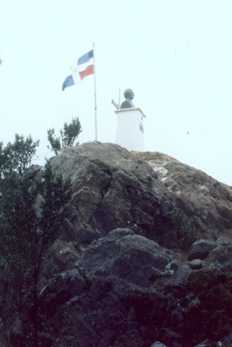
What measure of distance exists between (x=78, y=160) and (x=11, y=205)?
38.7 ft

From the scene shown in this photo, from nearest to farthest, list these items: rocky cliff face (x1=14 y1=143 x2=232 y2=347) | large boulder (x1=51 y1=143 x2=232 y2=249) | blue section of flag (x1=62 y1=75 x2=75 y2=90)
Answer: rocky cliff face (x1=14 y1=143 x2=232 y2=347) → large boulder (x1=51 y1=143 x2=232 y2=249) → blue section of flag (x1=62 y1=75 x2=75 y2=90)

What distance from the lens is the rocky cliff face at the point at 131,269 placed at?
20953 mm

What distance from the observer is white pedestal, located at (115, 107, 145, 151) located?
45125mm

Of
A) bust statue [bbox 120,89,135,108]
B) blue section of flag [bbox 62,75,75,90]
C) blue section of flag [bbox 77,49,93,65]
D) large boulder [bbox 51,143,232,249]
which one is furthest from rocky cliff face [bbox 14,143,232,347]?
bust statue [bbox 120,89,135,108]

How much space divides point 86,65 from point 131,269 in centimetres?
1992

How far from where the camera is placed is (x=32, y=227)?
22531 mm

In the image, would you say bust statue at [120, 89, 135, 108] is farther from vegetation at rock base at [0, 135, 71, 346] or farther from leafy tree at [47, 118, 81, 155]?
vegetation at rock base at [0, 135, 71, 346]

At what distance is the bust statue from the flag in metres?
7.71

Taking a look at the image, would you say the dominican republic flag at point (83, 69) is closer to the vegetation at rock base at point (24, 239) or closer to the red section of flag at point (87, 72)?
the red section of flag at point (87, 72)

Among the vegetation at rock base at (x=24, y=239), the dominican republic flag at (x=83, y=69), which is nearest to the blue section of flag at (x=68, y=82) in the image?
the dominican republic flag at (x=83, y=69)

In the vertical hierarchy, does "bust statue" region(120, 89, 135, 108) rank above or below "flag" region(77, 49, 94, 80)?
below

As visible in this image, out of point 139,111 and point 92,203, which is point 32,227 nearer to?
point 92,203

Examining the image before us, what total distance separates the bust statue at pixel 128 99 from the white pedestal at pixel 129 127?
1012mm

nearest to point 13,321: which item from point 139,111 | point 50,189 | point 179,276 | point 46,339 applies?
point 46,339
